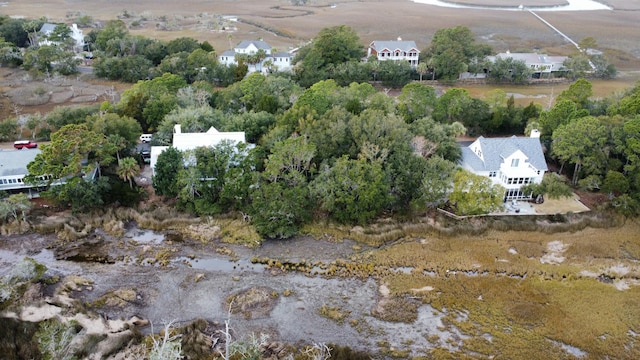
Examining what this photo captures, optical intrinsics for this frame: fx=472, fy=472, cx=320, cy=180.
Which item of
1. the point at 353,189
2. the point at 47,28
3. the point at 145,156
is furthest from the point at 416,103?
the point at 47,28

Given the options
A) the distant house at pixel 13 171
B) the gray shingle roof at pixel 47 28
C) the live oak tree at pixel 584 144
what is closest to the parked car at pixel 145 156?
the distant house at pixel 13 171

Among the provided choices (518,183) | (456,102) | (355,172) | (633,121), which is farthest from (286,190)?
(633,121)

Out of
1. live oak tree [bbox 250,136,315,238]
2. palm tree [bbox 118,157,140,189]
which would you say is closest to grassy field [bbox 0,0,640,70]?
palm tree [bbox 118,157,140,189]

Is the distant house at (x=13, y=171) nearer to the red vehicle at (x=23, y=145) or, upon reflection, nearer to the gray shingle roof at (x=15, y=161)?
the gray shingle roof at (x=15, y=161)

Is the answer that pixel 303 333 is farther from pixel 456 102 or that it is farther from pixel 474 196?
pixel 456 102

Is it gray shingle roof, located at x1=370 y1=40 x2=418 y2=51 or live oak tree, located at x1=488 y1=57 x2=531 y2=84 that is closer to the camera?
live oak tree, located at x1=488 y1=57 x2=531 y2=84

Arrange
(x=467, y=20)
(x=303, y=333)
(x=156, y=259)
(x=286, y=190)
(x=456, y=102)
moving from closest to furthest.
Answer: (x=303, y=333) < (x=156, y=259) < (x=286, y=190) < (x=456, y=102) < (x=467, y=20)

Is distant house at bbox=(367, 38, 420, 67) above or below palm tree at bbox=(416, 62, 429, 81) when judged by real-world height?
above

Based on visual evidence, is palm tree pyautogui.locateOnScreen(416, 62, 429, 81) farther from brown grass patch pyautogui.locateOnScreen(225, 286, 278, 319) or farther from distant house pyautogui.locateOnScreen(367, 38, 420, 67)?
brown grass patch pyautogui.locateOnScreen(225, 286, 278, 319)
